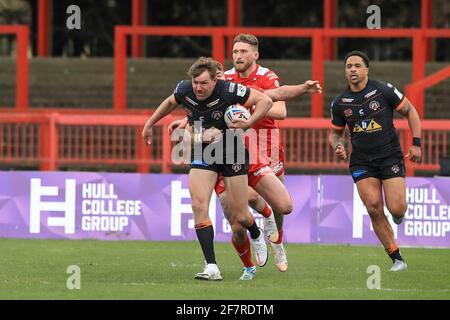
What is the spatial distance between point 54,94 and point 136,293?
1543cm

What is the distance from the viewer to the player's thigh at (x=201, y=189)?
484 inches

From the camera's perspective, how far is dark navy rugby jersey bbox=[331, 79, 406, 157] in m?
13.6

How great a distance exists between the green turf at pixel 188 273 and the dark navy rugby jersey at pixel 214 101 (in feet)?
4.98

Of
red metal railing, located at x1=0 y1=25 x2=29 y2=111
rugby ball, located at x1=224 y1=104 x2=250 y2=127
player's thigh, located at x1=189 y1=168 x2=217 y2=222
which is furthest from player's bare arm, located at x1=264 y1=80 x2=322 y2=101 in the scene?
red metal railing, located at x1=0 y1=25 x2=29 y2=111

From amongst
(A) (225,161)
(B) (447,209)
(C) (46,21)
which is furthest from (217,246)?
(C) (46,21)

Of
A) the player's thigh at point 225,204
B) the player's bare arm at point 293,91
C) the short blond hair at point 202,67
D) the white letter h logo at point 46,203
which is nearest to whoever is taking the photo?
the short blond hair at point 202,67

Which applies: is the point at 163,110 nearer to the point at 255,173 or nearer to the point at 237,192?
the point at 237,192

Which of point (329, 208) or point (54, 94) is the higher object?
point (54, 94)

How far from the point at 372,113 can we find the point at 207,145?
207cm

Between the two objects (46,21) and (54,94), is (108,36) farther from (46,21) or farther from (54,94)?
(54,94)

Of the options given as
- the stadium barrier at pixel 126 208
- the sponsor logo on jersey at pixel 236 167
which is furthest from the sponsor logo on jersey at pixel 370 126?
the stadium barrier at pixel 126 208

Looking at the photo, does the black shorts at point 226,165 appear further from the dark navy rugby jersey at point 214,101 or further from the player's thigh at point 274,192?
the player's thigh at point 274,192

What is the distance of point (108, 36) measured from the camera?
31391 mm

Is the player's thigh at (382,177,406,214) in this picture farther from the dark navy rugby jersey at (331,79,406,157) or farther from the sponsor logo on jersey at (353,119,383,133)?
the sponsor logo on jersey at (353,119,383,133)
